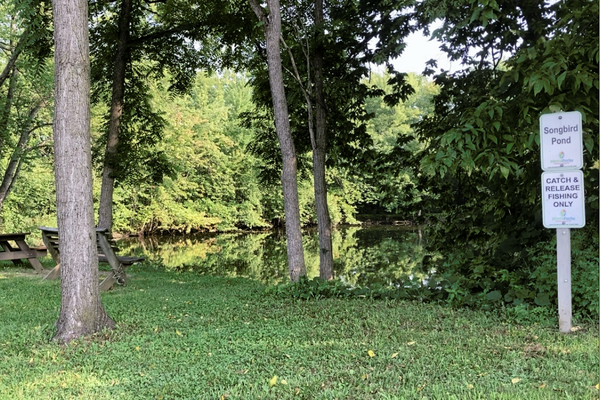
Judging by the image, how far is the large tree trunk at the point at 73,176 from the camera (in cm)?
443

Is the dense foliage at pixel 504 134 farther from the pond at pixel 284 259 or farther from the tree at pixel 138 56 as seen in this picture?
the tree at pixel 138 56

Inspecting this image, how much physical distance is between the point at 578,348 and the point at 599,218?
1830mm

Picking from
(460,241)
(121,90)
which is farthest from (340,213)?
(460,241)

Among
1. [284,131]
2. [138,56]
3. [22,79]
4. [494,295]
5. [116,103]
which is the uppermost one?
[22,79]

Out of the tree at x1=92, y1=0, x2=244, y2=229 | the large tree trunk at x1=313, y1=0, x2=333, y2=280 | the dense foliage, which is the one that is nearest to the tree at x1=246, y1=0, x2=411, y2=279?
the large tree trunk at x1=313, y1=0, x2=333, y2=280

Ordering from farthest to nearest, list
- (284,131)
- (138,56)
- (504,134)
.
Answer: (138,56) < (284,131) < (504,134)

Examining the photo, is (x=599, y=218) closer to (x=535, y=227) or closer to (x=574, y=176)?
(x=535, y=227)

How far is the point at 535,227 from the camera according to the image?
17.8 feet

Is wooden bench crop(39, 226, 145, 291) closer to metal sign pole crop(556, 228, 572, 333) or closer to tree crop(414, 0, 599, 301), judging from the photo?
tree crop(414, 0, 599, 301)

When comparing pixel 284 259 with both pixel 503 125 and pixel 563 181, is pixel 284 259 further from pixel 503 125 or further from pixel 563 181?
pixel 563 181

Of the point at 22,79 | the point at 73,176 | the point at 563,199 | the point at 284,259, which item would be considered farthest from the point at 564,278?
the point at 22,79

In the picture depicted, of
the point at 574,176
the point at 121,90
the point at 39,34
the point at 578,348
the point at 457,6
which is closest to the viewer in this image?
the point at 578,348

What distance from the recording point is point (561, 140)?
13.0 ft

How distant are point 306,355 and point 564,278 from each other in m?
2.52
